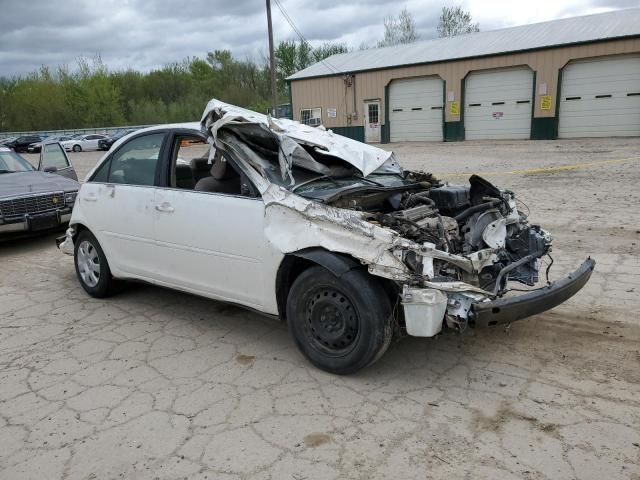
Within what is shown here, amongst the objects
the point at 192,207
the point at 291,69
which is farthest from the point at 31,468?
the point at 291,69

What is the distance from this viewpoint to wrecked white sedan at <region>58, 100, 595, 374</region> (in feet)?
10.7

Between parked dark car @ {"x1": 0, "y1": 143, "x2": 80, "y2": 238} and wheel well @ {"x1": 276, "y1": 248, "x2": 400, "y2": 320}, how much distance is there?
522cm

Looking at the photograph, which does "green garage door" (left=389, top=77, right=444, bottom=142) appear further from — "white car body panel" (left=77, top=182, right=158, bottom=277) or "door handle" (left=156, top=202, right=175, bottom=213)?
"door handle" (left=156, top=202, right=175, bottom=213)

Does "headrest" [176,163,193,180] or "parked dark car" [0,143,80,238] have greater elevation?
"headrest" [176,163,193,180]

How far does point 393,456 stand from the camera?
2.75 meters

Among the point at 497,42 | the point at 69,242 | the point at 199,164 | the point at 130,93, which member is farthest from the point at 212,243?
the point at 130,93

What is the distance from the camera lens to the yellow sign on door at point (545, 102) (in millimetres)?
22844

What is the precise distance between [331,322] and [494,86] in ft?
77.4

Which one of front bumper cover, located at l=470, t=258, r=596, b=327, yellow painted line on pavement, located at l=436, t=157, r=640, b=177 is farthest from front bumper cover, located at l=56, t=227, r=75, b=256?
yellow painted line on pavement, located at l=436, t=157, r=640, b=177

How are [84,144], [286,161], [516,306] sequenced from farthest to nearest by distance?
[84,144] → [286,161] → [516,306]

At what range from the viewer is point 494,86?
958 inches

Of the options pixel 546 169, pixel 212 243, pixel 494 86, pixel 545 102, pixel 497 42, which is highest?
pixel 497 42

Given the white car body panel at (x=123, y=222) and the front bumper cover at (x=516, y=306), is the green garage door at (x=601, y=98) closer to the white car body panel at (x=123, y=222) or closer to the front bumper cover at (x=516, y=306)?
the front bumper cover at (x=516, y=306)

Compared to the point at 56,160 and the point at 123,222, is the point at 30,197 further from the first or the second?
the point at 123,222
